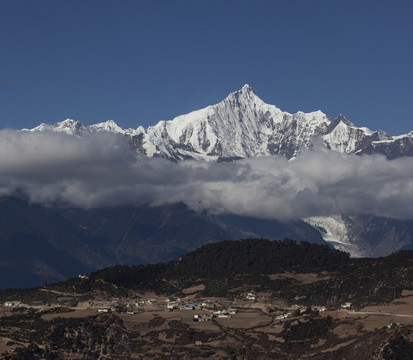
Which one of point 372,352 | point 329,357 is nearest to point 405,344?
point 372,352

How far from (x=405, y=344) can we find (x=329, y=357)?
66.5 ft

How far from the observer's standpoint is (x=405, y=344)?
188125 mm

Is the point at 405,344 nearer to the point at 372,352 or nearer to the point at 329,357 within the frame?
the point at 372,352

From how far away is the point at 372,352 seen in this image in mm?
189750

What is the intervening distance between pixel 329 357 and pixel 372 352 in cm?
1255

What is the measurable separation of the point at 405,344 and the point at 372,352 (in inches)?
325

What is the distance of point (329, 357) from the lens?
7776 inches
